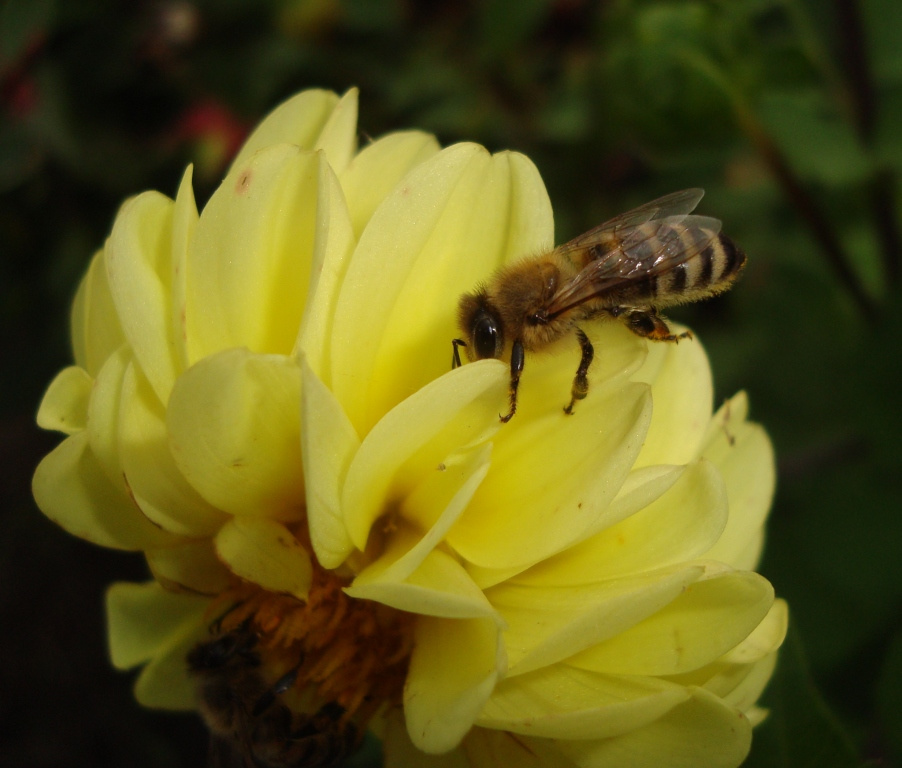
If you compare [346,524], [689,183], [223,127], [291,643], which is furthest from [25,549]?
[689,183]

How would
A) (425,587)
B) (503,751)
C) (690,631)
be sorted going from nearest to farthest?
1. (425,587)
2. (690,631)
3. (503,751)

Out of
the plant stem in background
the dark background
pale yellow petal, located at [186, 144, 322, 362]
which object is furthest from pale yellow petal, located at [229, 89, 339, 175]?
the plant stem in background

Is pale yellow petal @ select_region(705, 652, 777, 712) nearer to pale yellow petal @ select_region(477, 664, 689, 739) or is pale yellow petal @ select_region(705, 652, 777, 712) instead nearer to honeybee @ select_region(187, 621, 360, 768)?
pale yellow petal @ select_region(477, 664, 689, 739)

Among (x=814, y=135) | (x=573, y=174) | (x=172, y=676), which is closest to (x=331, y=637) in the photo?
(x=172, y=676)

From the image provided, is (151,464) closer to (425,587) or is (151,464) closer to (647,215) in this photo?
(425,587)

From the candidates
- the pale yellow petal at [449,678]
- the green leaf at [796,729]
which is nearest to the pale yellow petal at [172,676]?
the pale yellow petal at [449,678]
